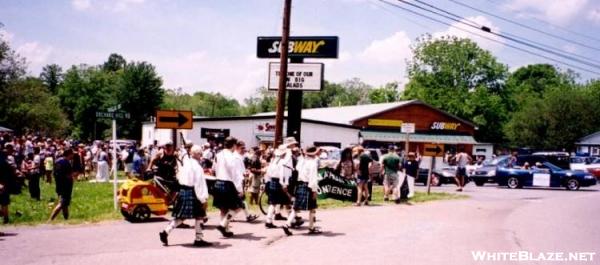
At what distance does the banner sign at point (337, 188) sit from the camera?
19.1m

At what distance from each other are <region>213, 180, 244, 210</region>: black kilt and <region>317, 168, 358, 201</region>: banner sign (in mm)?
8394

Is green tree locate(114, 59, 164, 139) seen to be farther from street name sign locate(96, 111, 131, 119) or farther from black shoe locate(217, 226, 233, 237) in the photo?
black shoe locate(217, 226, 233, 237)

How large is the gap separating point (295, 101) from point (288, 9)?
3.67 metres

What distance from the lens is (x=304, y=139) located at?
44.5 m

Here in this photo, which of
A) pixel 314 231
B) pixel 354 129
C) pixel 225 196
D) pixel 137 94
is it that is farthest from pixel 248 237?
pixel 137 94

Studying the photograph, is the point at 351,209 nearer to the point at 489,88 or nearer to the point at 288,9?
the point at 288,9

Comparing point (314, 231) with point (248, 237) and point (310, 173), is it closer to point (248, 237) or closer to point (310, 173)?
point (310, 173)

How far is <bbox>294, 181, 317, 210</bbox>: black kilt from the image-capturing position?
11.5 meters

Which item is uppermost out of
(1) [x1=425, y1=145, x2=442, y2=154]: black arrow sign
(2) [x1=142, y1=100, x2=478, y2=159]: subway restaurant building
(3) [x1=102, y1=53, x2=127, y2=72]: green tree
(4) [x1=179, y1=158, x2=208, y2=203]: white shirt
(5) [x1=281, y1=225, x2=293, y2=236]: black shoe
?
(3) [x1=102, y1=53, x2=127, y2=72]: green tree

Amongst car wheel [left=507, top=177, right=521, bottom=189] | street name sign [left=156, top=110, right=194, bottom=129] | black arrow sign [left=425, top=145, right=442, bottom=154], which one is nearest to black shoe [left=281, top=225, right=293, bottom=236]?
street name sign [left=156, top=110, right=194, bottom=129]

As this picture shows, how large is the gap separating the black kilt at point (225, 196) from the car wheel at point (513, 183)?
21684 millimetres

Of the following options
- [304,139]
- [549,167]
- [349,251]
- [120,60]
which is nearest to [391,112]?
[304,139]

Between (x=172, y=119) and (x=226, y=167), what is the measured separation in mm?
4115

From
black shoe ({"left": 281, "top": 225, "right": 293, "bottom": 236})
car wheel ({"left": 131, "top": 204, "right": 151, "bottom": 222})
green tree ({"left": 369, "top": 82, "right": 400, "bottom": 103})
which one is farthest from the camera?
green tree ({"left": 369, "top": 82, "right": 400, "bottom": 103})
